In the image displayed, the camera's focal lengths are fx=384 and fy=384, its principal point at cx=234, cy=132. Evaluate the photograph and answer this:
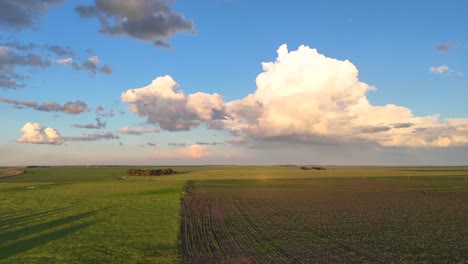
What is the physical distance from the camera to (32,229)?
31.8 m

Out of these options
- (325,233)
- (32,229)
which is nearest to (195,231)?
(325,233)

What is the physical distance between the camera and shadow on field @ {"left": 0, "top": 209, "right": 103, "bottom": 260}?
1002 inches

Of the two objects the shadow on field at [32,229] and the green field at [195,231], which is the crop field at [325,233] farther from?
the shadow on field at [32,229]

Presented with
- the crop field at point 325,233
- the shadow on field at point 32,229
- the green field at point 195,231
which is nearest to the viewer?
the crop field at point 325,233

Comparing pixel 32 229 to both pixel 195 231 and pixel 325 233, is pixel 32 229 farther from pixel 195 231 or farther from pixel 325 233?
pixel 325 233

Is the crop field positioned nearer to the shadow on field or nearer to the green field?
the green field

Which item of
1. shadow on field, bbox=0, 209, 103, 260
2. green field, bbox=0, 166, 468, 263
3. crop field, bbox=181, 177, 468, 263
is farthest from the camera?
shadow on field, bbox=0, 209, 103, 260

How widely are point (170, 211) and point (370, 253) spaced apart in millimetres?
25298

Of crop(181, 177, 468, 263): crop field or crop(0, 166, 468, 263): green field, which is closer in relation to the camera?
crop(181, 177, 468, 263): crop field

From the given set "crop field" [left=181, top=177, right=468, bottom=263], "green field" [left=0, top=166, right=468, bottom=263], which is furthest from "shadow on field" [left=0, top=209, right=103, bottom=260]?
"crop field" [left=181, top=177, right=468, bottom=263]

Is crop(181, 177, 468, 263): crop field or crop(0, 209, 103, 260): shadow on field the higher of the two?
crop(181, 177, 468, 263): crop field

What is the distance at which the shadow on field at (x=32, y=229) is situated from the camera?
2546cm

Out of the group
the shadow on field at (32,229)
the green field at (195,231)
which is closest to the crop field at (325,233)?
the green field at (195,231)

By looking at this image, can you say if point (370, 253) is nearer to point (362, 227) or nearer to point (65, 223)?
point (362, 227)
